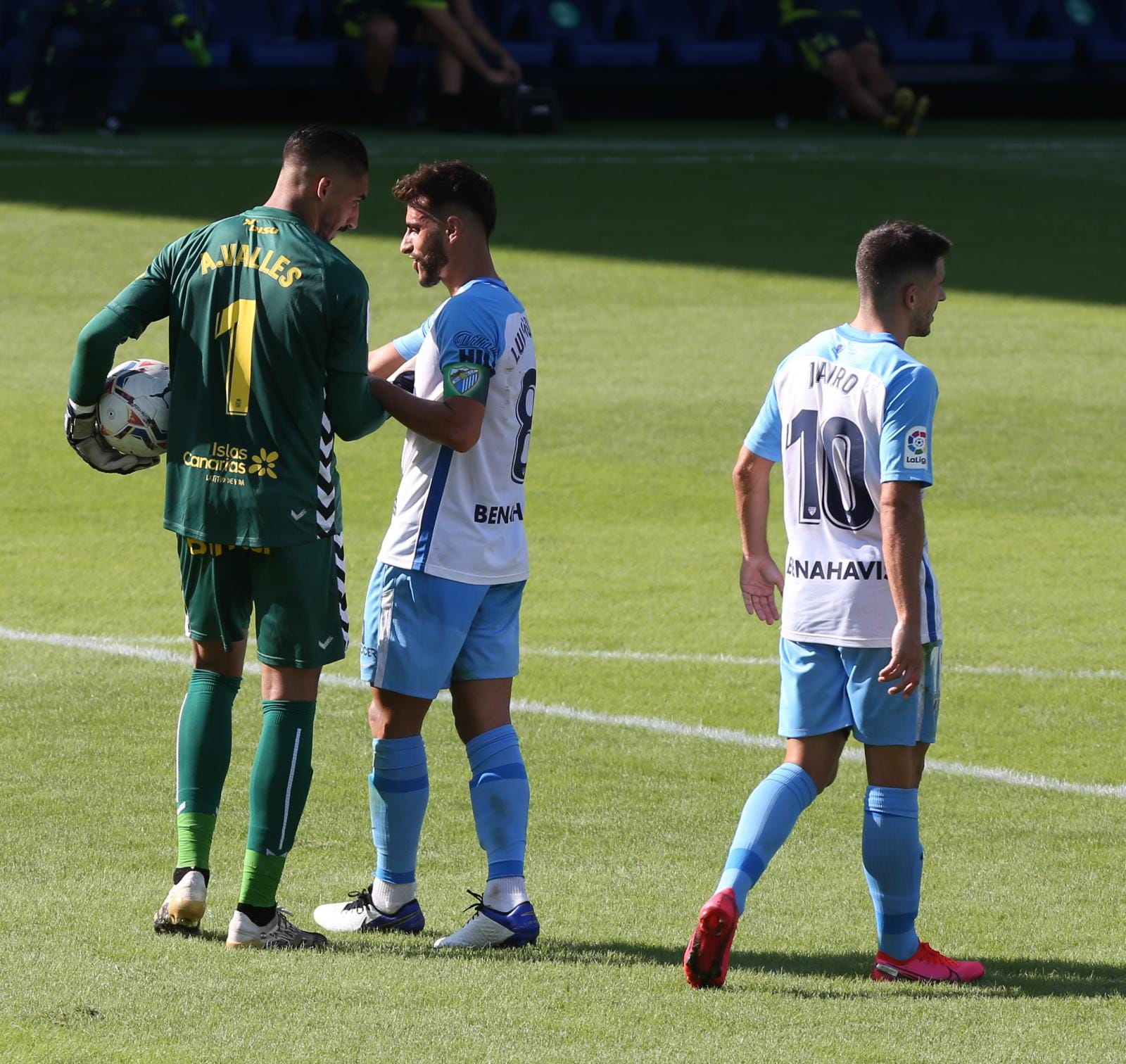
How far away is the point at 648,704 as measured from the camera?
7.21m

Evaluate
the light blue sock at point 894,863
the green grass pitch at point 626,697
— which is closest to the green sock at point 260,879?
the green grass pitch at point 626,697

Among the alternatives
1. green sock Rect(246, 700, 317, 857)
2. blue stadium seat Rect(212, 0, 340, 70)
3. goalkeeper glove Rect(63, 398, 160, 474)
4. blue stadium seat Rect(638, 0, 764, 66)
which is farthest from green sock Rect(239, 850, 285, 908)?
blue stadium seat Rect(638, 0, 764, 66)

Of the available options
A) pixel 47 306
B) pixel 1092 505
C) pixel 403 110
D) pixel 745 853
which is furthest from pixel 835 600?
pixel 403 110

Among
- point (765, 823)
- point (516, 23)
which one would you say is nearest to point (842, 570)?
point (765, 823)

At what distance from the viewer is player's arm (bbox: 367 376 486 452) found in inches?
181

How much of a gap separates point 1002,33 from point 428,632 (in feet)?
70.2

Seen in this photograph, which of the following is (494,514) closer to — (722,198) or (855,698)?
(855,698)

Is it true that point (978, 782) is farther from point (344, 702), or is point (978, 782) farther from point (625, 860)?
point (344, 702)

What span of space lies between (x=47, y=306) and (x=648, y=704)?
341 inches

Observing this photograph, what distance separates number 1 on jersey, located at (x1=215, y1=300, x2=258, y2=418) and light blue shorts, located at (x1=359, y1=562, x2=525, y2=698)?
575mm

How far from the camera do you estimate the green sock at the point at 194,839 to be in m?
4.62

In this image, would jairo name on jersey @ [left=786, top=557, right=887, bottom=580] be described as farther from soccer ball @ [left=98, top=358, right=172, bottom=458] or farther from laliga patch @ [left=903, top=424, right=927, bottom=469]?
soccer ball @ [left=98, top=358, right=172, bottom=458]

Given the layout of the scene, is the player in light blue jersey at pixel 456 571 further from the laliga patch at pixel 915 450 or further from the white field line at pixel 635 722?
the white field line at pixel 635 722

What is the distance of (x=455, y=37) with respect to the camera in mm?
19594
